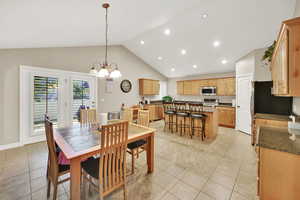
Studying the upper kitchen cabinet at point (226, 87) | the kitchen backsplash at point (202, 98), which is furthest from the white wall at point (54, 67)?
the upper kitchen cabinet at point (226, 87)

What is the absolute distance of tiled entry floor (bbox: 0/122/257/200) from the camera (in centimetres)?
179

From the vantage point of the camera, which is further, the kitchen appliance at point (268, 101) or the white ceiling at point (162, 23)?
the kitchen appliance at point (268, 101)

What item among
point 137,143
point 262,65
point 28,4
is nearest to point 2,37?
point 28,4

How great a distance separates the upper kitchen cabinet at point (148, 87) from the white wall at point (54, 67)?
29cm

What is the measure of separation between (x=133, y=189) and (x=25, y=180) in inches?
70.7

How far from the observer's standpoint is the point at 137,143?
2.37 metres

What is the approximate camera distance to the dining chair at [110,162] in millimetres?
1471

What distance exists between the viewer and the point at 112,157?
159 cm

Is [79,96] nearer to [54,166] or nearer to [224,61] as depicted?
[54,166]

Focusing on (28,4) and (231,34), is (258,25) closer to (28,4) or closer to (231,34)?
(231,34)

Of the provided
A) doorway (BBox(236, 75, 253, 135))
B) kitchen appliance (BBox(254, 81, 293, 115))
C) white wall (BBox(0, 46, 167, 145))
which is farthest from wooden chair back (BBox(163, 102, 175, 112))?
doorway (BBox(236, 75, 253, 135))

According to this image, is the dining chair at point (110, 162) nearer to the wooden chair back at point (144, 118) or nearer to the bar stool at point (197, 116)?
the wooden chair back at point (144, 118)

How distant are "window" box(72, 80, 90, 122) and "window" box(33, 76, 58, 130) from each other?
498 millimetres

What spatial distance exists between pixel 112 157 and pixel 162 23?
3.94 metres
